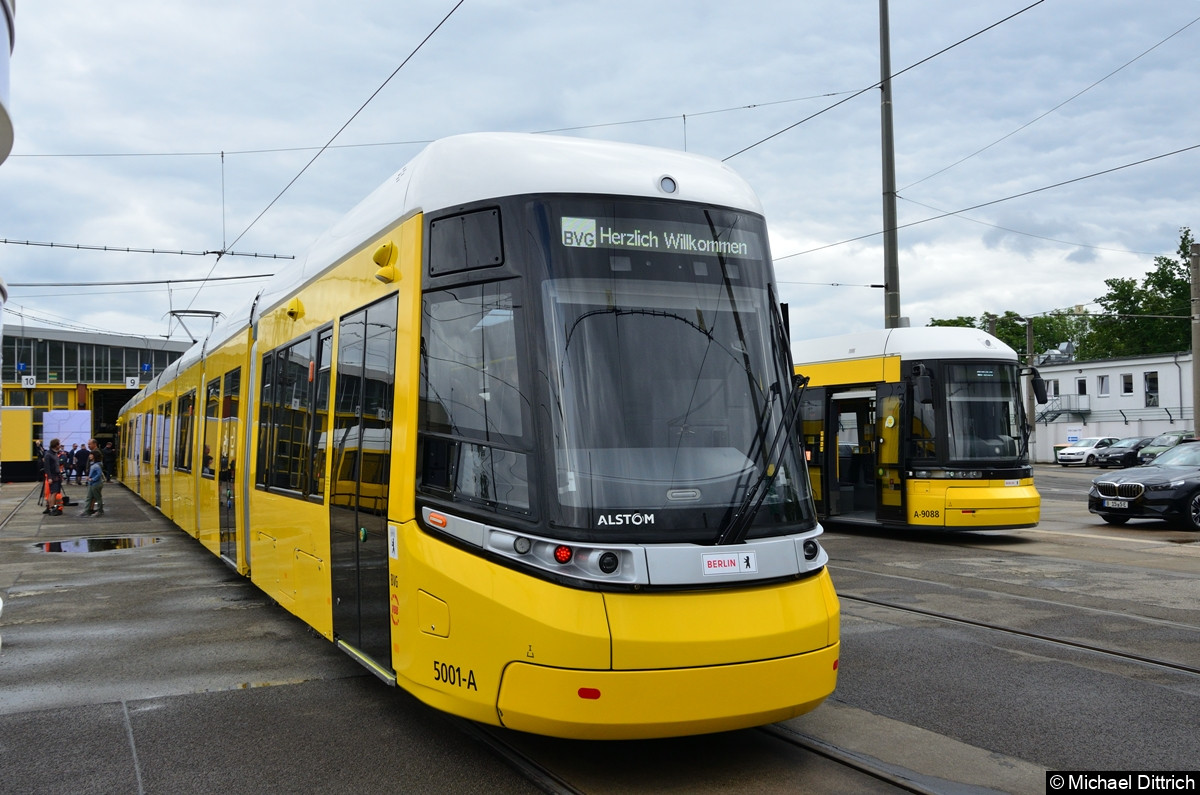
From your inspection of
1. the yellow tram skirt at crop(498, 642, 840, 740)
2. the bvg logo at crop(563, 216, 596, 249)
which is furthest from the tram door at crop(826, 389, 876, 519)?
the yellow tram skirt at crop(498, 642, 840, 740)

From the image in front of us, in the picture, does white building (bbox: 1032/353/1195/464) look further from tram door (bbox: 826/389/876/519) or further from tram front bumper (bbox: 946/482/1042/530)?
tram front bumper (bbox: 946/482/1042/530)

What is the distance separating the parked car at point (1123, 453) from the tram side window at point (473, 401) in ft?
152

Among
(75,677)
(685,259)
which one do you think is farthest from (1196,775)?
(75,677)

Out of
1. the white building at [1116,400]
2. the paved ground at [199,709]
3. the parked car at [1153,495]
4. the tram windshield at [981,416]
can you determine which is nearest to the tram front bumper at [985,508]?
the tram windshield at [981,416]

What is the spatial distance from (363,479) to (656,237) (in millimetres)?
2331

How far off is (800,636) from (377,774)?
85.8 inches

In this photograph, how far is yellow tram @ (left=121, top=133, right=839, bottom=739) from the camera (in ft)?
15.6

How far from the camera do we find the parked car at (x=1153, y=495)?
689 inches

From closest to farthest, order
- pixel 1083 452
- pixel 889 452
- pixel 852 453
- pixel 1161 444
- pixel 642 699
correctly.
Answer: pixel 642 699 → pixel 889 452 → pixel 852 453 → pixel 1161 444 → pixel 1083 452

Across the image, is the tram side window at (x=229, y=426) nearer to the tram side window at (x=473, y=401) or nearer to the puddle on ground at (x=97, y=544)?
the puddle on ground at (x=97, y=544)

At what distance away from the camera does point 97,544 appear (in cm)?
1752

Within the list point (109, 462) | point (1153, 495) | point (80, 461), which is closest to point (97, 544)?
point (1153, 495)

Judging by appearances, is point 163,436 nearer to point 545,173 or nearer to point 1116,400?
point 545,173

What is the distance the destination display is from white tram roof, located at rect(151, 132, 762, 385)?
17 centimetres
